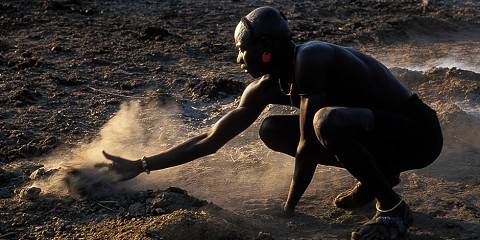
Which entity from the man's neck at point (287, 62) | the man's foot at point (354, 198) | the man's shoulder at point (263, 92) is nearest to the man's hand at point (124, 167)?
the man's shoulder at point (263, 92)

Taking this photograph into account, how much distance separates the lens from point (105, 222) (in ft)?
12.7

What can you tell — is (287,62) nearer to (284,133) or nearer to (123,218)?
(284,133)

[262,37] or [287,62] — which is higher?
[262,37]

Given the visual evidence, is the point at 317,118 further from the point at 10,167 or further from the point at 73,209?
the point at 10,167

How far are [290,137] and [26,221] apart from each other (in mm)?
1596

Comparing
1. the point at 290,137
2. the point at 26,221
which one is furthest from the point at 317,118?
the point at 26,221

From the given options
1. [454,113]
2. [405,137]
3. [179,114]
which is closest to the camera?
[405,137]

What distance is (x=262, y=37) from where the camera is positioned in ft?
11.7

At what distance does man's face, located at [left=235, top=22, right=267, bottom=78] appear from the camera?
3.59 meters

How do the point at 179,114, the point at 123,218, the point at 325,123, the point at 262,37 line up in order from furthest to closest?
the point at 179,114 → the point at 123,218 → the point at 262,37 → the point at 325,123

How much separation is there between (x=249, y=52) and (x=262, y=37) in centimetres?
11

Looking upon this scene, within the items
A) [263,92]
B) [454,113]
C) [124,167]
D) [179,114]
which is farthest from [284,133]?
[179,114]

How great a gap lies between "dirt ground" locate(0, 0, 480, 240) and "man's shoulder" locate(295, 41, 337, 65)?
938 millimetres

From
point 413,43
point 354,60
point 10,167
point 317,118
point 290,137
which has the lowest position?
point 413,43
